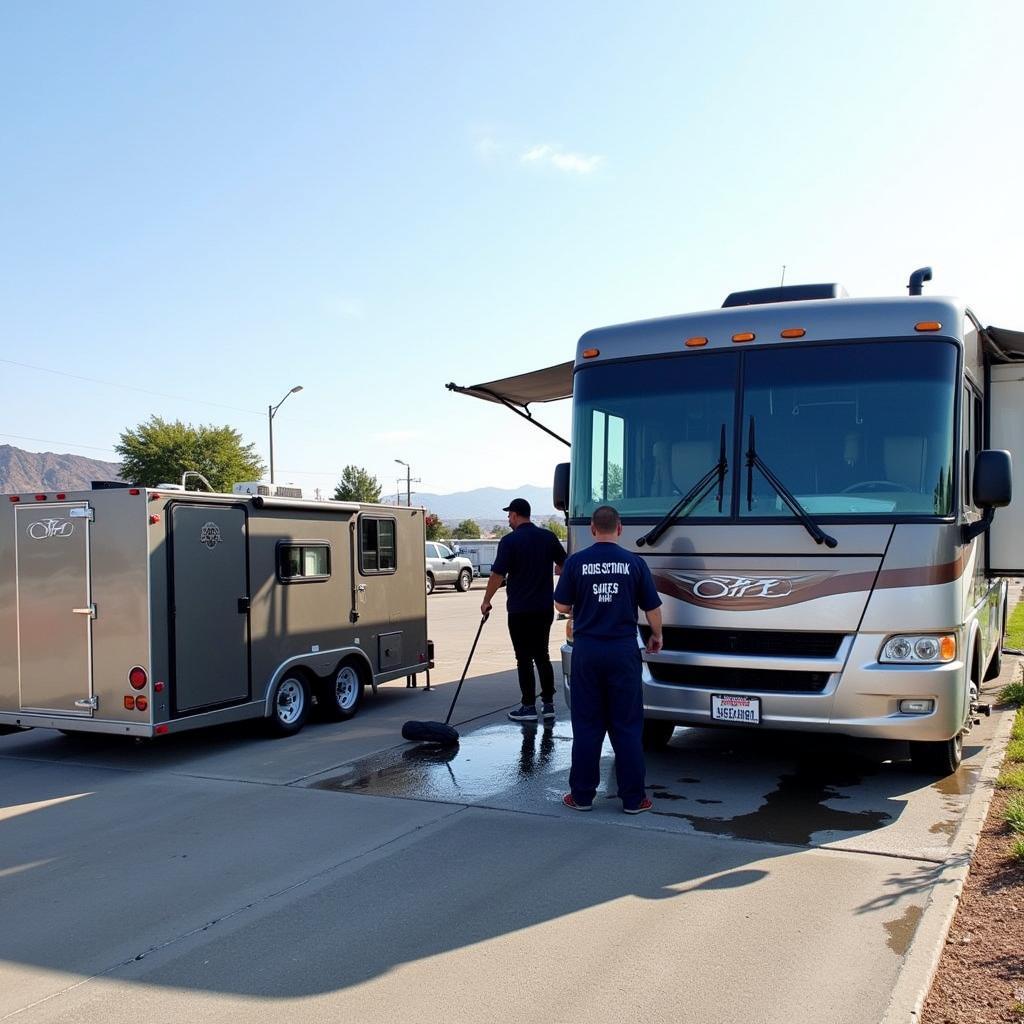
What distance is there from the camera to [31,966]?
4.33m

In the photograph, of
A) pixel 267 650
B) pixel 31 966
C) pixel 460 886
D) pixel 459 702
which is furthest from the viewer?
pixel 459 702

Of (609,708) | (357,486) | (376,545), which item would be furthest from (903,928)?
(357,486)

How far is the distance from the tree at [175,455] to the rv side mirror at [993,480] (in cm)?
3989

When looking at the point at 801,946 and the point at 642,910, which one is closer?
the point at 801,946

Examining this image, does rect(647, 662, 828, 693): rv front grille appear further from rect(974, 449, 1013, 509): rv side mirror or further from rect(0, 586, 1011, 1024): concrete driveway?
rect(974, 449, 1013, 509): rv side mirror

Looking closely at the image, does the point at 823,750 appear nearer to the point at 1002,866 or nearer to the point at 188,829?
the point at 1002,866

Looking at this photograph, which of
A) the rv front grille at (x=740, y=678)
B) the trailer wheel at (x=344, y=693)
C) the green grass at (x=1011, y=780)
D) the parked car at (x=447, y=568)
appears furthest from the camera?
the parked car at (x=447, y=568)

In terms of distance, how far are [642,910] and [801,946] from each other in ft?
2.47

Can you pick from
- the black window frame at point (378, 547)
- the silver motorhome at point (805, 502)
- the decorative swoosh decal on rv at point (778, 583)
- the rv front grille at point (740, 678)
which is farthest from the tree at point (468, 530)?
the decorative swoosh decal on rv at point (778, 583)

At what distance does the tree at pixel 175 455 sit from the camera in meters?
43.9

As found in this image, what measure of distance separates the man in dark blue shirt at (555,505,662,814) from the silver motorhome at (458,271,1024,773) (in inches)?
23.8

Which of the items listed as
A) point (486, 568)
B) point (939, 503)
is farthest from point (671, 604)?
point (486, 568)

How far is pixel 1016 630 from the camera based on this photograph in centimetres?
1738

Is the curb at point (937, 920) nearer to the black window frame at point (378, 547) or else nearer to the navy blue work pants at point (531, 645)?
the navy blue work pants at point (531, 645)
